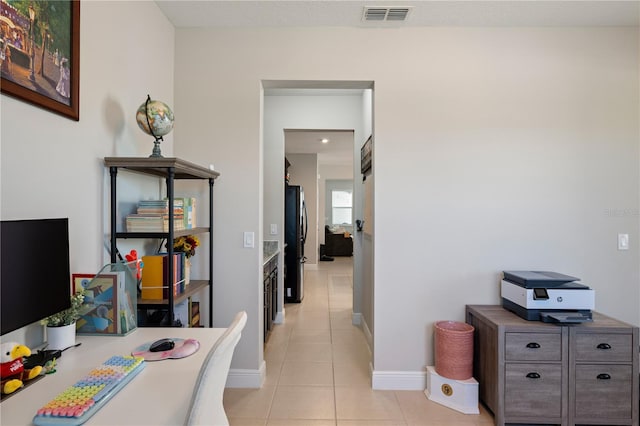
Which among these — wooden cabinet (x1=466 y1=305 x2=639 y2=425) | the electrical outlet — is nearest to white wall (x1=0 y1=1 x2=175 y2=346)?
wooden cabinet (x1=466 y1=305 x2=639 y2=425)

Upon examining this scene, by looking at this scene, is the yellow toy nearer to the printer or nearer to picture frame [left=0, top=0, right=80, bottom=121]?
picture frame [left=0, top=0, right=80, bottom=121]

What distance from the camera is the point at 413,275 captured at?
2.51 meters

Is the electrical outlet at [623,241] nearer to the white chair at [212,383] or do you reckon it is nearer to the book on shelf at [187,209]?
the white chair at [212,383]

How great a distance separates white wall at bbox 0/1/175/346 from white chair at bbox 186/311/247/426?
839mm

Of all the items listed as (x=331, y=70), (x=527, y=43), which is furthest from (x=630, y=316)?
(x=331, y=70)

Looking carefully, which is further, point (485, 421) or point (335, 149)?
point (335, 149)

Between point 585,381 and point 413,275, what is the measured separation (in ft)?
3.83

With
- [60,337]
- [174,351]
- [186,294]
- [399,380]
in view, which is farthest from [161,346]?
[399,380]

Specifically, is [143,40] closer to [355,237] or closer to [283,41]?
[283,41]

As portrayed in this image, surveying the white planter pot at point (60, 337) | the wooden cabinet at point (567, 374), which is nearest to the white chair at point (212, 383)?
the white planter pot at point (60, 337)

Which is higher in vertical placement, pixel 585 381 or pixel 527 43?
pixel 527 43

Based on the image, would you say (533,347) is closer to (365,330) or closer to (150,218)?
(365,330)

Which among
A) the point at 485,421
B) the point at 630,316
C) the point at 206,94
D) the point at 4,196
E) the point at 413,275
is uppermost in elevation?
the point at 206,94

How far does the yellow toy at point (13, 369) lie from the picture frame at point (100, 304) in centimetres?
36
